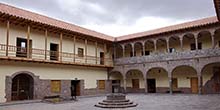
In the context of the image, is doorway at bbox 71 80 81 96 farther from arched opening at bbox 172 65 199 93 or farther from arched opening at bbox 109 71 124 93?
arched opening at bbox 172 65 199 93

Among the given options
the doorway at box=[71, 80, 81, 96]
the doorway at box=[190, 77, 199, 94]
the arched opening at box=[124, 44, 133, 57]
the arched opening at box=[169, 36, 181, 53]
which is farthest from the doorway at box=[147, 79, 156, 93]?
the doorway at box=[71, 80, 81, 96]

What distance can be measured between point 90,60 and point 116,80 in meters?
5.61

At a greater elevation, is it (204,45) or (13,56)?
(204,45)

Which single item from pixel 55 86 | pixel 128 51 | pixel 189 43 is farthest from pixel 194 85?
pixel 55 86

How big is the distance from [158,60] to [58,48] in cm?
1044

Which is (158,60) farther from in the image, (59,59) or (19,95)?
(19,95)

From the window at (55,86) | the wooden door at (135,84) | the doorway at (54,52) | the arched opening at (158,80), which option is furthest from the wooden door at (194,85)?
the doorway at (54,52)

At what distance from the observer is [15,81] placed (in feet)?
60.2

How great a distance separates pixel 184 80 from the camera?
2423 centimetres

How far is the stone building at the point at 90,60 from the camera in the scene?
58.3ft

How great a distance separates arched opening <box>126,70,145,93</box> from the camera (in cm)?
2738

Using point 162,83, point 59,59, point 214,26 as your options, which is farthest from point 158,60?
point 59,59

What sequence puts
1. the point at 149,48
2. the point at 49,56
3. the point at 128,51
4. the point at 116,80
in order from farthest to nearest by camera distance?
the point at 128,51 < the point at 116,80 < the point at 149,48 < the point at 49,56

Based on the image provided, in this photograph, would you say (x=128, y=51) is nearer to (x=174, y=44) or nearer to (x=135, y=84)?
(x=135, y=84)
